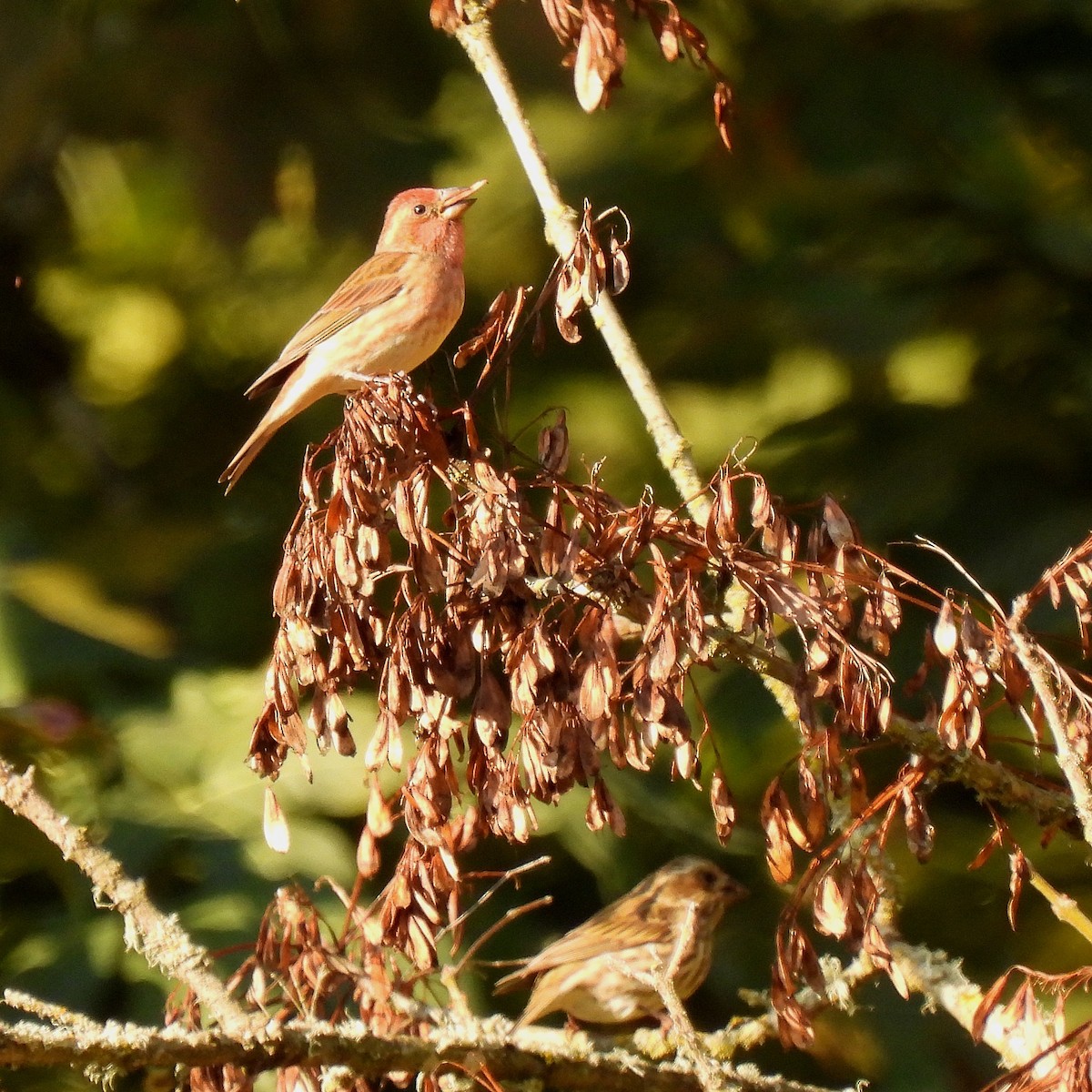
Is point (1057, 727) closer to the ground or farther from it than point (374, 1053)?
farther from it

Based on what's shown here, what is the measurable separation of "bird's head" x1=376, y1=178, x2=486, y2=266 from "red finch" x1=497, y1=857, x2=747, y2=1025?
193 centimetres

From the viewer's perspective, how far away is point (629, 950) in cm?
438

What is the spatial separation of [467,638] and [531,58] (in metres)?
4.05

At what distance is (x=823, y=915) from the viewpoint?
2373 mm

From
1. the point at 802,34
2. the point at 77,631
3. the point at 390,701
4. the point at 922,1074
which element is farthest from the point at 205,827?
the point at 802,34

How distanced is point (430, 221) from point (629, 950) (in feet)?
7.15

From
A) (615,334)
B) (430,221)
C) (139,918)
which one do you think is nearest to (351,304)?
(430,221)

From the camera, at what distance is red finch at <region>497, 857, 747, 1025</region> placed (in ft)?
14.4

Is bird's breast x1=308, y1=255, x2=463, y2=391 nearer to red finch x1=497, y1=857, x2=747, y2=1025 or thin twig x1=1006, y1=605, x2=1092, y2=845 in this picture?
red finch x1=497, y1=857, x2=747, y2=1025

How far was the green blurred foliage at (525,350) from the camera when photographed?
195 inches

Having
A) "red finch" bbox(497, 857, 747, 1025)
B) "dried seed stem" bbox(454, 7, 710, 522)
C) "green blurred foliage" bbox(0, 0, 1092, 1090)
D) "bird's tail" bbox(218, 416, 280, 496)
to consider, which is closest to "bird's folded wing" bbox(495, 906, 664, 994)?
"red finch" bbox(497, 857, 747, 1025)

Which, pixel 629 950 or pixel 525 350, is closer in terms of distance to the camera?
pixel 629 950

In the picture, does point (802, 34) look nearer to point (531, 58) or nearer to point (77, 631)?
point (531, 58)

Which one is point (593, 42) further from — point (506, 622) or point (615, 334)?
point (506, 622)
